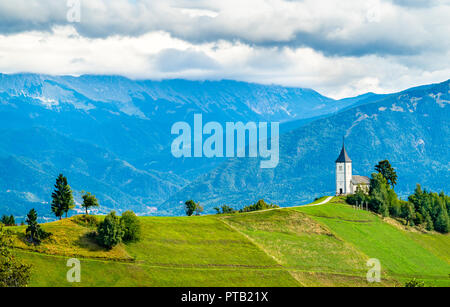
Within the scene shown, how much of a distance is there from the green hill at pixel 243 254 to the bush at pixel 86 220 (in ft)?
4.81

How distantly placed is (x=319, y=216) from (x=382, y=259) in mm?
26219

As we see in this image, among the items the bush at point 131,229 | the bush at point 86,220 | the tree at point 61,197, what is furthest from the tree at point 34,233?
the tree at point 61,197

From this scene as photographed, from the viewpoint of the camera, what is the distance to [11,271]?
10781cm

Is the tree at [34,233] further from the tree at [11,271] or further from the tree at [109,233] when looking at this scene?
the tree at [11,271]

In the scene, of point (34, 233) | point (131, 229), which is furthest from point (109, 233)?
point (34, 233)

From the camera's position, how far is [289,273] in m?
143

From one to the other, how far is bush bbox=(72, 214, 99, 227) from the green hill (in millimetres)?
1465

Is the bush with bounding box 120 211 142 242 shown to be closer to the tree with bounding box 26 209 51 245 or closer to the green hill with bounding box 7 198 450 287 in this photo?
the green hill with bounding box 7 198 450 287

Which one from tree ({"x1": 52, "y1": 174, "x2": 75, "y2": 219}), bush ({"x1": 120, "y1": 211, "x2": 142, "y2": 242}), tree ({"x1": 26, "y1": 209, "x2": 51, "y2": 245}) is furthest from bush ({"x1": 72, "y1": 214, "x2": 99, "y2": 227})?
tree ({"x1": 26, "y1": 209, "x2": 51, "y2": 245})

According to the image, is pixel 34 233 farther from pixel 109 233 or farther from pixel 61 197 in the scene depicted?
pixel 61 197

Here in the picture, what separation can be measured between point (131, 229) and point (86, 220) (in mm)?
9916

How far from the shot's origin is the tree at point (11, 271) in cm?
10690
